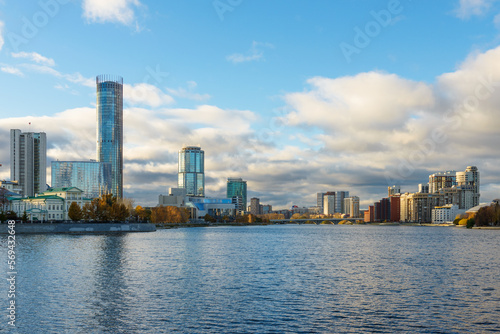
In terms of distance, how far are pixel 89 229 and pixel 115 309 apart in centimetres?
15172

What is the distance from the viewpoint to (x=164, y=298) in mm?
47125

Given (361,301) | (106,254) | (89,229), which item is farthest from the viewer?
(89,229)

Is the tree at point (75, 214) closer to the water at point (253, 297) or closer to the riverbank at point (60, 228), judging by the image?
the riverbank at point (60, 228)

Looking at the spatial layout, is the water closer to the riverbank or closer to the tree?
the riverbank

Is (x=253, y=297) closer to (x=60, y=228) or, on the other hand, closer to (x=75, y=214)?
(x=60, y=228)

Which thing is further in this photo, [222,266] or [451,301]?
[222,266]

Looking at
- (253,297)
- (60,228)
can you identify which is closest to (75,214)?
(60,228)

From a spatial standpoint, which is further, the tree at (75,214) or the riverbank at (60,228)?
the tree at (75,214)

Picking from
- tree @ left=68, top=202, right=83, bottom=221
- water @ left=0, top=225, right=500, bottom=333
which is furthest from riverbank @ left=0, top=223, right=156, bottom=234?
water @ left=0, top=225, right=500, bottom=333

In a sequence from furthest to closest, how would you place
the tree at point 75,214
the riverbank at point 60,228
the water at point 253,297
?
the tree at point 75,214, the riverbank at point 60,228, the water at point 253,297

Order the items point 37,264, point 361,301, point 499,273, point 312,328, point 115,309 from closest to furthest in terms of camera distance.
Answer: point 312,328
point 115,309
point 361,301
point 499,273
point 37,264

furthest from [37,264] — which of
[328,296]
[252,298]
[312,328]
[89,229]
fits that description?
[89,229]

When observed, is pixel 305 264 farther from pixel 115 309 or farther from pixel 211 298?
pixel 115 309

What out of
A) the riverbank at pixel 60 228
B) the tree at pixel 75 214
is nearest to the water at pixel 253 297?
the riverbank at pixel 60 228
